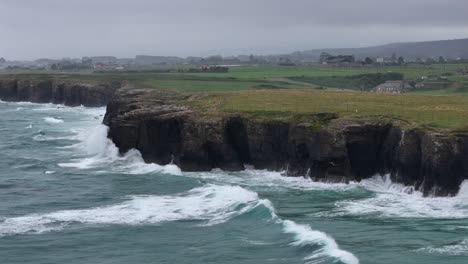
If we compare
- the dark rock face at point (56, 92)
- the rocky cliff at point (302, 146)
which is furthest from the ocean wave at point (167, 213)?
the dark rock face at point (56, 92)

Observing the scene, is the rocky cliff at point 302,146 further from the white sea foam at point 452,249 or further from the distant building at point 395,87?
the distant building at point 395,87

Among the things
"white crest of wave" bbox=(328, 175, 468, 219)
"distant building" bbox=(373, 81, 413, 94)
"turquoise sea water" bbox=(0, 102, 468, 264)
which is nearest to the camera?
"turquoise sea water" bbox=(0, 102, 468, 264)

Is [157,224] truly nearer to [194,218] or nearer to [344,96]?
[194,218]

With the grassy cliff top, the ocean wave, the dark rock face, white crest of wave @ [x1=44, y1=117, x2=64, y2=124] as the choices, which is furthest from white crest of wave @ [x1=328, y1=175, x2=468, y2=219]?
the dark rock face

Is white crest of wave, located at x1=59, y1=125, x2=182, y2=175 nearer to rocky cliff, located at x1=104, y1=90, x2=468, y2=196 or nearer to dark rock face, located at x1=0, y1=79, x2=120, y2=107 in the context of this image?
rocky cliff, located at x1=104, y1=90, x2=468, y2=196

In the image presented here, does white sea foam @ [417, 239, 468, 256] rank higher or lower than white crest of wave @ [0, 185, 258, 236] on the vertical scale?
higher

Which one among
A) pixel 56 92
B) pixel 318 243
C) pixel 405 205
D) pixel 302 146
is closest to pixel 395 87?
pixel 302 146

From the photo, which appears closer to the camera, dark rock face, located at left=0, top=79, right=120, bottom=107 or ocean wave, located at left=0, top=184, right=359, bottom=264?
ocean wave, located at left=0, top=184, right=359, bottom=264

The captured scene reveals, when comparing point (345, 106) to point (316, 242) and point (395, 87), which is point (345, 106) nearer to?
point (316, 242)
